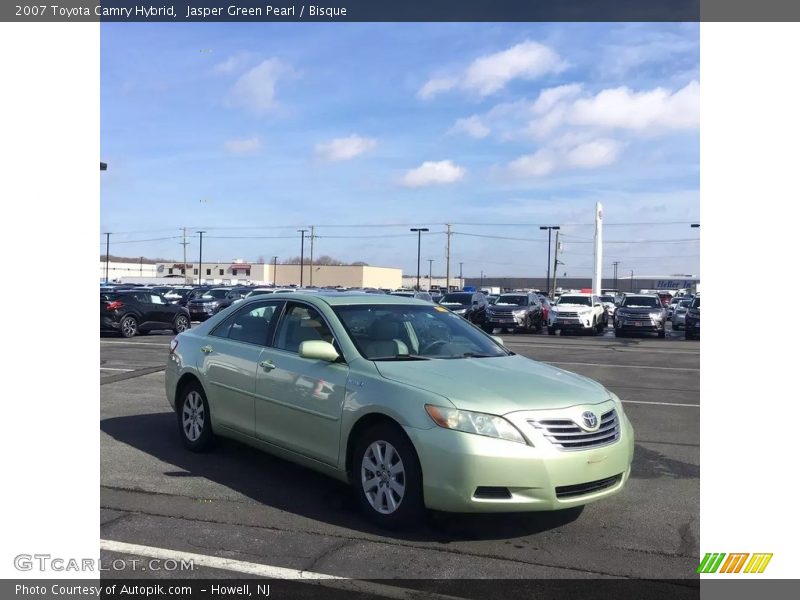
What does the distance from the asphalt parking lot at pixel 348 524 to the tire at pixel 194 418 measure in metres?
0.13

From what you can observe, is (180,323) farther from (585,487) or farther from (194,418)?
(585,487)

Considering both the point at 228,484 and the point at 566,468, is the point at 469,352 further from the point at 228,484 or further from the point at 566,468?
the point at 228,484

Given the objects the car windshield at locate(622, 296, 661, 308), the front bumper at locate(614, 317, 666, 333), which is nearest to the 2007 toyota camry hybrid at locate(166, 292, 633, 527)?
the front bumper at locate(614, 317, 666, 333)

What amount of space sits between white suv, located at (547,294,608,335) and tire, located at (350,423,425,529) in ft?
85.0

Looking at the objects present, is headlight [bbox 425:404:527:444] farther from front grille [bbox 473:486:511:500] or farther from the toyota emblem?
the toyota emblem

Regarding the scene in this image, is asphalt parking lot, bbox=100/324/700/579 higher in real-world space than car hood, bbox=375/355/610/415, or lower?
lower

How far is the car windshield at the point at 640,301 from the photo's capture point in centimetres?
3106

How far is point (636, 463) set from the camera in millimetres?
7242

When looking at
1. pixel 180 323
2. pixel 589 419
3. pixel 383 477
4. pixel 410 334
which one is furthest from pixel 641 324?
pixel 383 477

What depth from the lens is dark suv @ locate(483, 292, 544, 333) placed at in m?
31.1

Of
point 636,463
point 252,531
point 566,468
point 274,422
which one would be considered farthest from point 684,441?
point 252,531

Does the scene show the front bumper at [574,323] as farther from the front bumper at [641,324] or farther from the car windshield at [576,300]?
the front bumper at [641,324]

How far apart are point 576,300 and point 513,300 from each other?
254 cm
